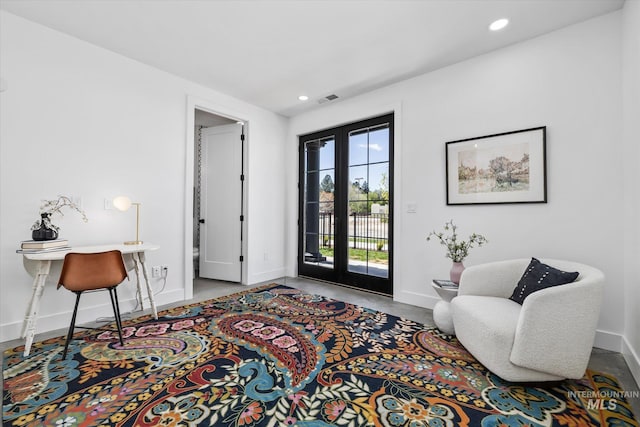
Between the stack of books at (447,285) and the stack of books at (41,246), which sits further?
the stack of books at (447,285)

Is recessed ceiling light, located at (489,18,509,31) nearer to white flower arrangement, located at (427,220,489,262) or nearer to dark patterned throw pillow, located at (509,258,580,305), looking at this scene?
white flower arrangement, located at (427,220,489,262)

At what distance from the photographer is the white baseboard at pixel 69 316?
2.40 m

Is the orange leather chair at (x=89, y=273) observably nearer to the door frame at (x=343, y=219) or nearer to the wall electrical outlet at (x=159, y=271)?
the wall electrical outlet at (x=159, y=271)

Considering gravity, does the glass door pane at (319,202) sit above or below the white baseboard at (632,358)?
above

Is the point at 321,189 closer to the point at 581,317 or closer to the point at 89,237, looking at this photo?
the point at 89,237

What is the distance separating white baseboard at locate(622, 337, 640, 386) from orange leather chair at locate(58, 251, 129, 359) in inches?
142

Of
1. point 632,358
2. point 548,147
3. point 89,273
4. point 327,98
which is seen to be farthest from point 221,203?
point 632,358

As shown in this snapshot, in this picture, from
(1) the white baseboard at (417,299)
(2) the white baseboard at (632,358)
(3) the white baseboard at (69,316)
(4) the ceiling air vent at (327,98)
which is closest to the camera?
(2) the white baseboard at (632,358)

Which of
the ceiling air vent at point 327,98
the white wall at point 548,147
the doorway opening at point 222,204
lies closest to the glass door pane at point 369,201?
the white wall at point 548,147

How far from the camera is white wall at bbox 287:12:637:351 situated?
2.34 metres

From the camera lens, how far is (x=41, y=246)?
91.0 inches

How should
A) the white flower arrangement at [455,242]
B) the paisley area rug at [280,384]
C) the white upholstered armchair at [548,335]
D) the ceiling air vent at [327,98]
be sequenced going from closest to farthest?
1. the paisley area rug at [280,384]
2. the white upholstered armchair at [548,335]
3. the white flower arrangement at [455,242]
4. the ceiling air vent at [327,98]

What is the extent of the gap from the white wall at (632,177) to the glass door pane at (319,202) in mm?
3049

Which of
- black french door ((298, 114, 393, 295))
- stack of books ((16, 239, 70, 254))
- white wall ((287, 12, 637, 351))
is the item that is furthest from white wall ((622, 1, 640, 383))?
stack of books ((16, 239, 70, 254))
